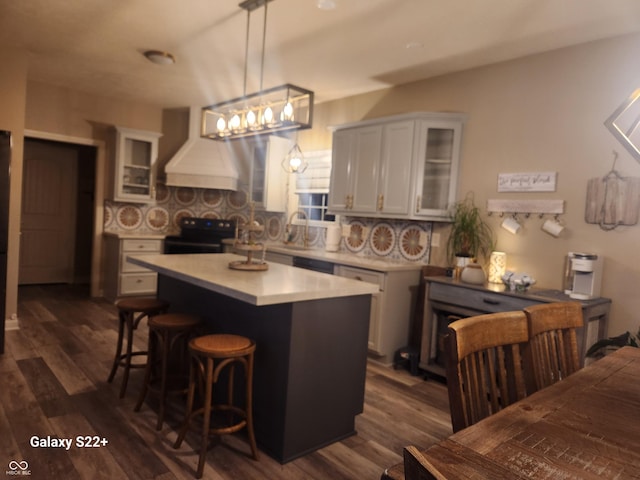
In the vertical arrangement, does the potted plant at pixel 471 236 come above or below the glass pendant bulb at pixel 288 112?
below

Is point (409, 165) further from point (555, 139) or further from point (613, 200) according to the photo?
point (613, 200)

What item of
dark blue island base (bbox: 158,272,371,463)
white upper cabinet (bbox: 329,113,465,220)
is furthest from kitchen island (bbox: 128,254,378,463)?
white upper cabinet (bbox: 329,113,465,220)

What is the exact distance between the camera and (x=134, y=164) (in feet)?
18.8

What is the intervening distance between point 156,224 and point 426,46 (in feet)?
14.5

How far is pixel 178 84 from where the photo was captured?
4867 millimetres

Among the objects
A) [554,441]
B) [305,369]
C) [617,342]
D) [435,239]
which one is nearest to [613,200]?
[617,342]

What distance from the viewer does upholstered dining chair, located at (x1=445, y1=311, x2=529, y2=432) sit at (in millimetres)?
1181

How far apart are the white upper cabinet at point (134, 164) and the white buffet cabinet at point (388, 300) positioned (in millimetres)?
3152

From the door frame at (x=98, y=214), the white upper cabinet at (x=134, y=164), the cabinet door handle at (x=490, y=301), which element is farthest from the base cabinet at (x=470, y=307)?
the door frame at (x=98, y=214)

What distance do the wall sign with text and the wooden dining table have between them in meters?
2.27

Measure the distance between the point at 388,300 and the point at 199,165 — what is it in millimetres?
3486

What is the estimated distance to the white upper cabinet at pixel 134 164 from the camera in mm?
5547

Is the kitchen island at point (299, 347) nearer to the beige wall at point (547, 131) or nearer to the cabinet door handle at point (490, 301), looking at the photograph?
the cabinet door handle at point (490, 301)

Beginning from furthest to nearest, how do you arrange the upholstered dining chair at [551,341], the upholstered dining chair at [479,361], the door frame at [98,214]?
the door frame at [98,214]
the upholstered dining chair at [551,341]
the upholstered dining chair at [479,361]
